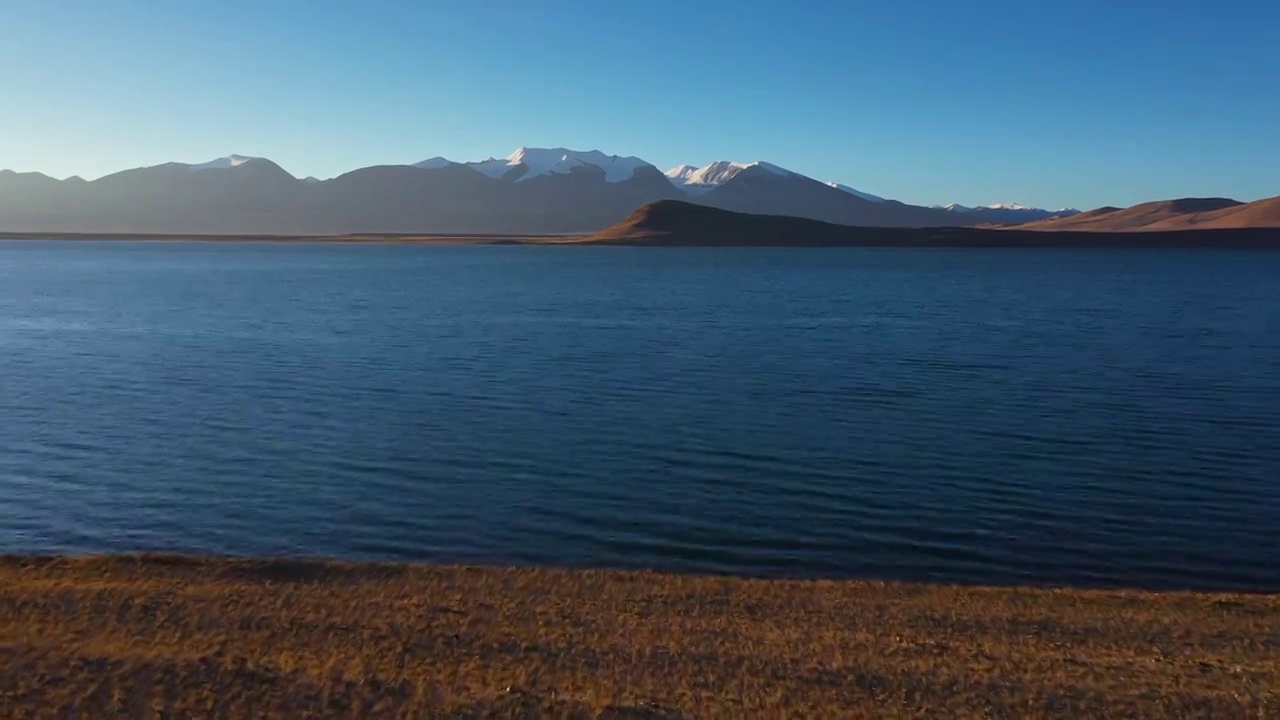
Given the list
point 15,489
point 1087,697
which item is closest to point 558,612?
point 1087,697

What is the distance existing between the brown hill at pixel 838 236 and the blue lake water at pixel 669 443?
96.8 m

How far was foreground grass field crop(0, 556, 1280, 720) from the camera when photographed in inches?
291

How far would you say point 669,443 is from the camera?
17750mm

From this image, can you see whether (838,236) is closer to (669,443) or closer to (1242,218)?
(1242,218)

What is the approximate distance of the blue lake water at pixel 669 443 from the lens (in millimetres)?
12484

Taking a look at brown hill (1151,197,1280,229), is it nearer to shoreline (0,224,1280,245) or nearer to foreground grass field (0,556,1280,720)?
shoreline (0,224,1280,245)

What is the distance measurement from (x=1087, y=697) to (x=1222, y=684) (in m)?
1.12

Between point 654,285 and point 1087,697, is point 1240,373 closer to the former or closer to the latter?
point 1087,697

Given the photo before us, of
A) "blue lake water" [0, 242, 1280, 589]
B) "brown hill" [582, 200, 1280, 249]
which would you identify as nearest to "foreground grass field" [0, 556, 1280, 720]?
"blue lake water" [0, 242, 1280, 589]

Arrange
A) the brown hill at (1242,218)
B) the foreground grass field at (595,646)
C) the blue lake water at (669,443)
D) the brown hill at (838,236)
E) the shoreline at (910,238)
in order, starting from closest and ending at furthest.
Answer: the foreground grass field at (595,646), the blue lake water at (669,443), the shoreline at (910,238), the brown hill at (838,236), the brown hill at (1242,218)

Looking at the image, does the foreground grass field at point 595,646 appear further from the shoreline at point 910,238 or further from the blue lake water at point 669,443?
the shoreline at point 910,238

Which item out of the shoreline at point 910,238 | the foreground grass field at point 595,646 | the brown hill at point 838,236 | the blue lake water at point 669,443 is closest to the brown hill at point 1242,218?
the shoreline at point 910,238

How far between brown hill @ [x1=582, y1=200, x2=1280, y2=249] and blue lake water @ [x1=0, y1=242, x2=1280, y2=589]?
96791 millimetres

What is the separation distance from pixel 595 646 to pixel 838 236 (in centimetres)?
13357
